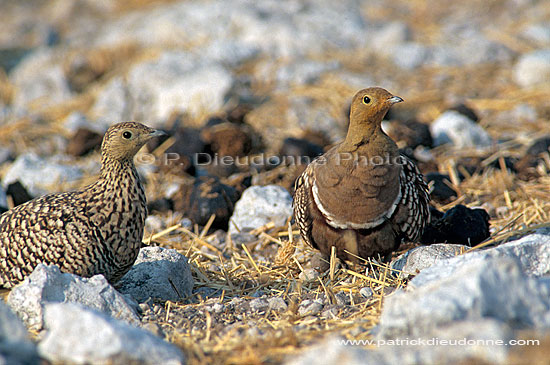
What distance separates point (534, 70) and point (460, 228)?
540 cm

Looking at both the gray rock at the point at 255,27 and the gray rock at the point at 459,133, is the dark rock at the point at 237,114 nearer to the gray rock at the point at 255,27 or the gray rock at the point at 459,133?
the gray rock at the point at 255,27

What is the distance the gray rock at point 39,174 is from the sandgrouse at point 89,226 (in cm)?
277

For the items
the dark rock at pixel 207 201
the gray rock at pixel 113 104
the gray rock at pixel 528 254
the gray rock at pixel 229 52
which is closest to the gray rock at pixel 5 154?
the gray rock at pixel 113 104

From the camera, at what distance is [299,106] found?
8969 mm

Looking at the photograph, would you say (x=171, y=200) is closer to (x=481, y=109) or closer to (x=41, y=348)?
(x=41, y=348)

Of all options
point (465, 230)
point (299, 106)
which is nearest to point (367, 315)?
point (465, 230)

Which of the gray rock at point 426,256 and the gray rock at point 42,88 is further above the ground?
the gray rock at point 42,88

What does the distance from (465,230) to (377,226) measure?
0.87 m

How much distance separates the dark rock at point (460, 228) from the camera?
4.86 m

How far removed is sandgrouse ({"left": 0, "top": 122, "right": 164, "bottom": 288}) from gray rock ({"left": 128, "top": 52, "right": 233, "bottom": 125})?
463 centimetres

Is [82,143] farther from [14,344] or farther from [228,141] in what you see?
[14,344]

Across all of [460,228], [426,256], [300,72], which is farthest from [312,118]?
[426,256]

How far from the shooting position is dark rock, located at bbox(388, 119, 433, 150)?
7.15 meters

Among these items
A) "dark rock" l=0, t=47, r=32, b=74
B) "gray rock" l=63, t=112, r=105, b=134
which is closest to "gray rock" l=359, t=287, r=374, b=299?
"gray rock" l=63, t=112, r=105, b=134
